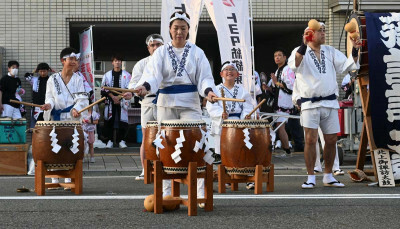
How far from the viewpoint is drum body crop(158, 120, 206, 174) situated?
23.2 feet

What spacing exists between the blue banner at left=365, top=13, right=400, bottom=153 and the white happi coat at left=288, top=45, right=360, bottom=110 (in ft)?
0.95

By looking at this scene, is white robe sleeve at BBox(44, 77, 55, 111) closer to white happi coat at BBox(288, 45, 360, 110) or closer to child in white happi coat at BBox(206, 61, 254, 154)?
child in white happi coat at BBox(206, 61, 254, 154)

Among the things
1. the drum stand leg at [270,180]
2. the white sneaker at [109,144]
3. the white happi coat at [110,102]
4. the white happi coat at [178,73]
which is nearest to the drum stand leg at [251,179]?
the drum stand leg at [270,180]

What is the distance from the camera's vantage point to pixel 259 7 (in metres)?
16.6

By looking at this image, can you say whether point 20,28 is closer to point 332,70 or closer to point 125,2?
point 125,2

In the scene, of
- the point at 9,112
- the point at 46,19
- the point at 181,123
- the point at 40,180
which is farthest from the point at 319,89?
the point at 46,19

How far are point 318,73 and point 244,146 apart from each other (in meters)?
1.43

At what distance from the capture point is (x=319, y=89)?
9.22m

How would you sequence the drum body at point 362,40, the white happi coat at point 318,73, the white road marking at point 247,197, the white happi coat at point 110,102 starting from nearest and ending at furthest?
1. the white road marking at point 247,197
2. the white happi coat at point 318,73
3. the drum body at point 362,40
4. the white happi coat at point 110,102

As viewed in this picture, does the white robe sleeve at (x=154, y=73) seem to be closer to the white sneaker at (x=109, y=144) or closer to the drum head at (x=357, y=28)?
the drum head at (x=357, y=28)

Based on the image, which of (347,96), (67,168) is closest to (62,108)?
(67,168)

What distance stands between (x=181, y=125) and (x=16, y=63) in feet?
28.7

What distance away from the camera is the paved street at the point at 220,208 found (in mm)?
6445

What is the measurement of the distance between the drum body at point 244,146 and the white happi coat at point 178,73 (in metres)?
1.12
